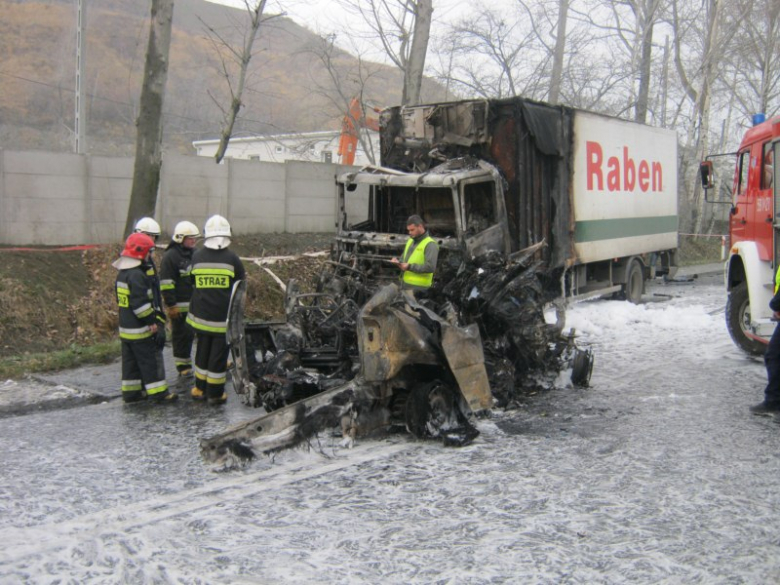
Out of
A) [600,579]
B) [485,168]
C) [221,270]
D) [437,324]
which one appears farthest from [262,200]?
[600,579]

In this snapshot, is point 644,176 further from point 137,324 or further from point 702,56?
point 702,56

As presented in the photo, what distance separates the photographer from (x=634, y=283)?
14.2 metres

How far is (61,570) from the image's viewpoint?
392cm

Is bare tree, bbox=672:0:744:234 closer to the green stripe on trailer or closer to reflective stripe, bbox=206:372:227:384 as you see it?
the green stripe on trailer

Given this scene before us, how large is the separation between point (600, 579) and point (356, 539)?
1.37 metres

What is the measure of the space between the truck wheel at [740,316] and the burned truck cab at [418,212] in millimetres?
3154

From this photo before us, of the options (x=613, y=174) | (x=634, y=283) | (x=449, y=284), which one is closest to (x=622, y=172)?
(x=613, y=174)

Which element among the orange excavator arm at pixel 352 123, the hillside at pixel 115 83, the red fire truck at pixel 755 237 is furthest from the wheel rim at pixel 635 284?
the hillside at pixel 115 83

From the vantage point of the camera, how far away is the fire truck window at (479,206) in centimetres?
870

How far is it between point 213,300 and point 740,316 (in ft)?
21.8

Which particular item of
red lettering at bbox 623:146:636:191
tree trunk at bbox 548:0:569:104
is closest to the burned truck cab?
red lettering at bbox 623:146:636:191

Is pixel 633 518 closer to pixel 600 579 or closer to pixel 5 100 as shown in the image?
pixel 600 579

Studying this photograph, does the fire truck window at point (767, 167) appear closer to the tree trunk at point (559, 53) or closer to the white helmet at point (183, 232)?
the white helmet at point (183, 232)

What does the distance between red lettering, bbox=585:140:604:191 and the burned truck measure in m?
0.04
